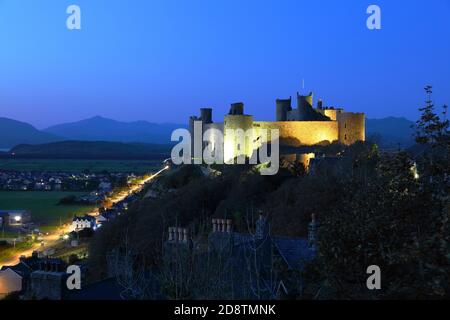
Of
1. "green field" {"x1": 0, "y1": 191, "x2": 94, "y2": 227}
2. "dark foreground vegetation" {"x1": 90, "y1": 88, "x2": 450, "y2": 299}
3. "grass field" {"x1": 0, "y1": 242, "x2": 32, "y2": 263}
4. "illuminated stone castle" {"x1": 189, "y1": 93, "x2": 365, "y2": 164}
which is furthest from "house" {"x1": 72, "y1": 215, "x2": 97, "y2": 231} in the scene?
"dark foreground vegetation" {"x1": 90, "y1": 88, "x2": 450, "y2": 299}

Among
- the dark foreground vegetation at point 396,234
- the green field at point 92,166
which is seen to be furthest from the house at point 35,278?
the green field at point 92,166

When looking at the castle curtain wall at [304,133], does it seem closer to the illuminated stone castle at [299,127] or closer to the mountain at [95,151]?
the illuminated stone castle at [299,127]

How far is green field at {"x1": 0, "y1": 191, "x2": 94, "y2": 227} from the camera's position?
5803 cm

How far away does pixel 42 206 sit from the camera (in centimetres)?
6806

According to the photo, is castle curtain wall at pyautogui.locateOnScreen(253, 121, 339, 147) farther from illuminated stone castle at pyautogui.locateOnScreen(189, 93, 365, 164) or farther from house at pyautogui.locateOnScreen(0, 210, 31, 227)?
house at pyautogui.locateOnScreen(0, 210, 31, 227)

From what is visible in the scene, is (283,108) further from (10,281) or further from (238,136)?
(10,281)

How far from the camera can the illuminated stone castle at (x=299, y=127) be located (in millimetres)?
36094

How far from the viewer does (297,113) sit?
123 ft

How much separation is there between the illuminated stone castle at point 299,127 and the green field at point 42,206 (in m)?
23.0

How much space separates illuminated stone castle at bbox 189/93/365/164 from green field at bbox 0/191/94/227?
2300 centimetres

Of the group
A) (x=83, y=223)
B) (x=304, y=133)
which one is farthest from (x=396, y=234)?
(x=83, y=223)

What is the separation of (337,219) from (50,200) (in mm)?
68715

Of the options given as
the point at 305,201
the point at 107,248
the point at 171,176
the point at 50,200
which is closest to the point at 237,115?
the point at 171,176
